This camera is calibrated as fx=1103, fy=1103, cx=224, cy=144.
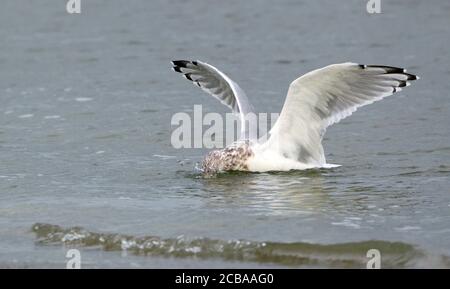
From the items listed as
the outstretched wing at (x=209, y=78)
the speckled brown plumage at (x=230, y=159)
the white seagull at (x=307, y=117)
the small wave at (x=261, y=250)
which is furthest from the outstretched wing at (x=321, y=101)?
the small wave at (x=261, y=250)

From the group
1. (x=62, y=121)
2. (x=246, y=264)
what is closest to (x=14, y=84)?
(x=62, y=121)

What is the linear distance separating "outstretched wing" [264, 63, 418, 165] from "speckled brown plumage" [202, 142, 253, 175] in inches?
9.1

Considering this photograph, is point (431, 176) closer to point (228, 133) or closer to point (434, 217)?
point (434, 217)

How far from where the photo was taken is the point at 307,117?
1039 centimetres

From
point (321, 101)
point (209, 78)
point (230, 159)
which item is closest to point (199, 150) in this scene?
point (209, 78)

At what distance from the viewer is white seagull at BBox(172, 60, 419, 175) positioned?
10102 mm

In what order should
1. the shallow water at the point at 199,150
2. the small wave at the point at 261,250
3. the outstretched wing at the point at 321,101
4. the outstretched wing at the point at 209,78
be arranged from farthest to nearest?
the outstretched wing at the point at 209,78 < the outstretched wing at the point at 321,101 < the shallow water at the point at 199,150 < the small wave at the point at 261,250

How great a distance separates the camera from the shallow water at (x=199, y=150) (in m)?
8.31

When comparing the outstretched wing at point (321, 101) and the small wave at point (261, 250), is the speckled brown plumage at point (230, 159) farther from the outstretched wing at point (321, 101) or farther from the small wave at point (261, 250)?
the small wave at point (261, 250)

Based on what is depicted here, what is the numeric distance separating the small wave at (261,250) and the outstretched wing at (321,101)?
7.13 feet

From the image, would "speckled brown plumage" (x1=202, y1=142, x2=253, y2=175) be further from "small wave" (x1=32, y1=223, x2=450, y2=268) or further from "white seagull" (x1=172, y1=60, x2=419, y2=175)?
"small wave" (x1=32, y1=223, x2=450, y2=268)

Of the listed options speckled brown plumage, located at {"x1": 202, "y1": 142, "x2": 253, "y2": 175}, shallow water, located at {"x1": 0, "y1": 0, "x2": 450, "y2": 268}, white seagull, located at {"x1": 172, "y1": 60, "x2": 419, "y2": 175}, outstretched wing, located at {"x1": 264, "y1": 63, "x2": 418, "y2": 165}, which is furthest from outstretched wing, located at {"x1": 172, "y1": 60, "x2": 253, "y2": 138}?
outstretched wing, located at {"x1": 264, "y1": 63, "x2": 418, "y2": 165}

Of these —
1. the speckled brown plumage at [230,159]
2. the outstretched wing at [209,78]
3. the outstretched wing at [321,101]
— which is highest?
the outstretched wing at [209,78]
